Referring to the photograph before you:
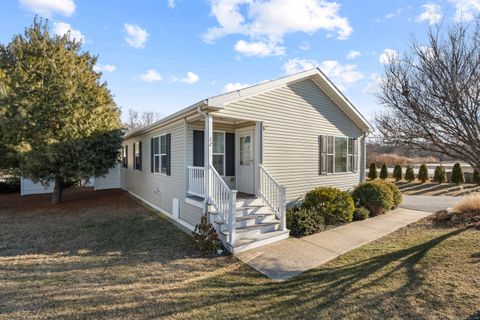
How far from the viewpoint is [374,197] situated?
9.00m

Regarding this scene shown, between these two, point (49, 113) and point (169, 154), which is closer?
point (169, 154)

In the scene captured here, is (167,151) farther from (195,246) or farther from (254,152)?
(195,246)

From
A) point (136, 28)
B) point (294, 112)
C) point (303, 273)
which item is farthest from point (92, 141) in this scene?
point (303, 273)

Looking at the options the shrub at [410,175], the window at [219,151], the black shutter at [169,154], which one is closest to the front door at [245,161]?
the window at [219,151]

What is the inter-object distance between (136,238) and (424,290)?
6189 millimetres

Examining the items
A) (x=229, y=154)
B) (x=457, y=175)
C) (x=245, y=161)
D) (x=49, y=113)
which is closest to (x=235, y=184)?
(x=245, y=161)

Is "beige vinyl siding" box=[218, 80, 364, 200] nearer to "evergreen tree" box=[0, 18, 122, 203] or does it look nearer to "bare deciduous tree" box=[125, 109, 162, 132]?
"evergreen tree" box=[0, 18, 122, 203]

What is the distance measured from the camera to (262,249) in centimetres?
597

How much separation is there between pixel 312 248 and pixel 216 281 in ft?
8.29

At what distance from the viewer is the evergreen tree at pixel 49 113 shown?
956 cm

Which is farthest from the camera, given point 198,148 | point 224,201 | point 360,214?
point 360,214

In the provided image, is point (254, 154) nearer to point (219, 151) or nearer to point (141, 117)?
point (219, 151)

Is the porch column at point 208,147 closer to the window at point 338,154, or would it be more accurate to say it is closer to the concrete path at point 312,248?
the concrete path at point 312,248

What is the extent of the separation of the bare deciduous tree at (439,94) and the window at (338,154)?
3.09 meters
